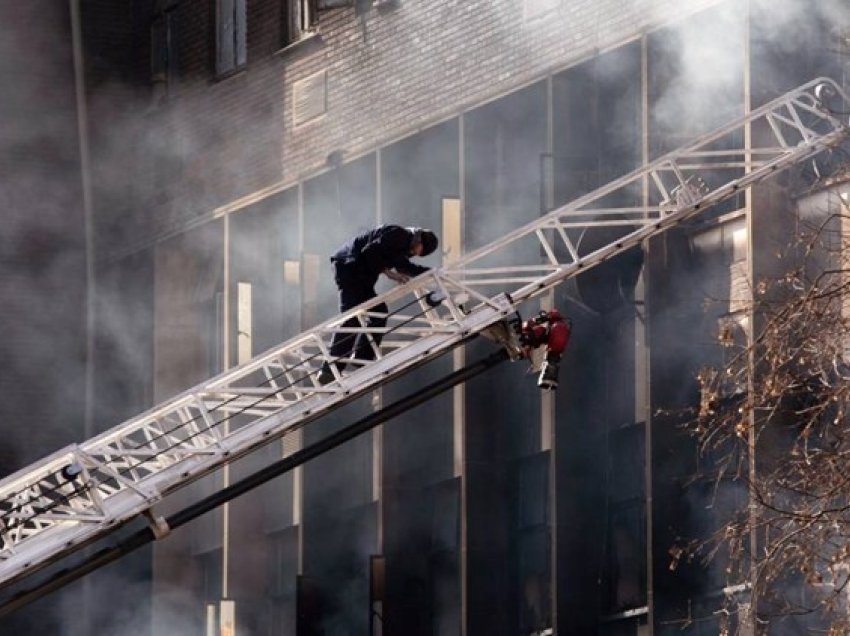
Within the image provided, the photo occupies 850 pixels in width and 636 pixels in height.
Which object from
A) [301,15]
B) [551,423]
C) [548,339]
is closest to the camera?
[548,339]

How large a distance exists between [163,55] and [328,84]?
4.45m

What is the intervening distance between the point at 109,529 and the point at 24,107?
14394 mm

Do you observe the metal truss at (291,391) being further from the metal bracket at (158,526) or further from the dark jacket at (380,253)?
the dark jacket at (380,253)

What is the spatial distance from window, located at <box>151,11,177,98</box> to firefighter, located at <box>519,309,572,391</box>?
12714 mm

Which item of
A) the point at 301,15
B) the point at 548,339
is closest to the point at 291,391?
the point at 548,339

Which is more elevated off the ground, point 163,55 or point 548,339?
point 163,55

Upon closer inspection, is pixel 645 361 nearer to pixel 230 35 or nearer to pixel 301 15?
pixel 301 15

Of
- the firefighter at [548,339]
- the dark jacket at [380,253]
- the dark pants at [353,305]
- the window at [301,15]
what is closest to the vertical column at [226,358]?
the window at [301,15]

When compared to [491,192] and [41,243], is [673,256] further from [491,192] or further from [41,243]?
[41,243]

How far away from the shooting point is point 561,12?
875 inches

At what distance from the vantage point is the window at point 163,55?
97.2 ft

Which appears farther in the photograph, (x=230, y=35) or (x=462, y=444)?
(x=230, y=35)

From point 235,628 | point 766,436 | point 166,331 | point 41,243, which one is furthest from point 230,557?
point 766,436

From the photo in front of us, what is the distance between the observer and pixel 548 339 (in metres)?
17.4
